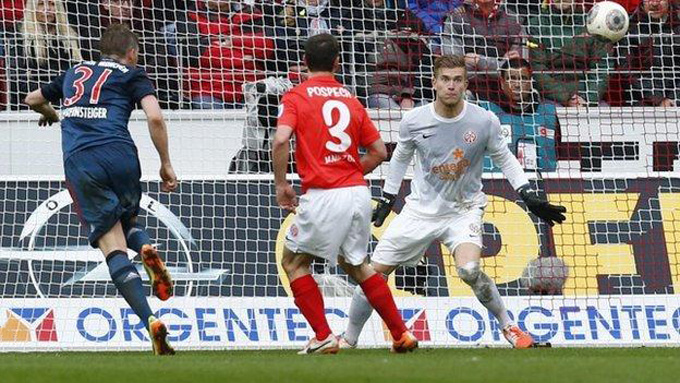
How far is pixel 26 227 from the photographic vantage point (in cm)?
1198

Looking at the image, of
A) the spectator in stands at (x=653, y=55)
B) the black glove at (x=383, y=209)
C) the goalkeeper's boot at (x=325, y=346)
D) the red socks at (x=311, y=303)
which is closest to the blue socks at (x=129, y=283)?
the red socks at (x=311, y=303)

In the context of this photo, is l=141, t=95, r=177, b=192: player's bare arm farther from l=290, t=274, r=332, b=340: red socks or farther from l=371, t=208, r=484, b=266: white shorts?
l=371, t=208, r=484, b=266: white shorts

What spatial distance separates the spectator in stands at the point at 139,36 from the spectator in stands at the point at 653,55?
4.31m

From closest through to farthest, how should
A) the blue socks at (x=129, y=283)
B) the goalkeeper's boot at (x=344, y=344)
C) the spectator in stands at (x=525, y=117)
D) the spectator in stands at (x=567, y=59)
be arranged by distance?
1. the blue socks at (x=129, y=283)
2. the goalkeeper's boot at (x=344, y=344)
3. the spectator in stands at (x=525, y=117)
4. the spectator in stands at (x=567, y=59)

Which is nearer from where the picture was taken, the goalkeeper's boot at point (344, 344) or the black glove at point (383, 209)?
the black glove at point (383, 209)

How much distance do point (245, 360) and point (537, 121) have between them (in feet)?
16.8

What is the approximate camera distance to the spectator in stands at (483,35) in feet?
44.5

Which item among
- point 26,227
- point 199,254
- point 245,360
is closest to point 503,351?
point 245,360

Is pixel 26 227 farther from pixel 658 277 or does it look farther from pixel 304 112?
pixel 658 277

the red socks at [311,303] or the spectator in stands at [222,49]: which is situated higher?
the spectator in stands at [222,49]

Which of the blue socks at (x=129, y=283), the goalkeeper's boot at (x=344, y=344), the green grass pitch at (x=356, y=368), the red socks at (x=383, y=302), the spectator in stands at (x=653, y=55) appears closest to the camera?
the green grass pitch at (x=356, y=368)

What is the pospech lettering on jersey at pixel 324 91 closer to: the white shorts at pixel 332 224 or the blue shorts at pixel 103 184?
the white shorts at pixel 332 224

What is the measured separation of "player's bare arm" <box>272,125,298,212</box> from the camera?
29.8ft

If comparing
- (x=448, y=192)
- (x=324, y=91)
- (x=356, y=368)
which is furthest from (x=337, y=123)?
(x=356, y=368)
